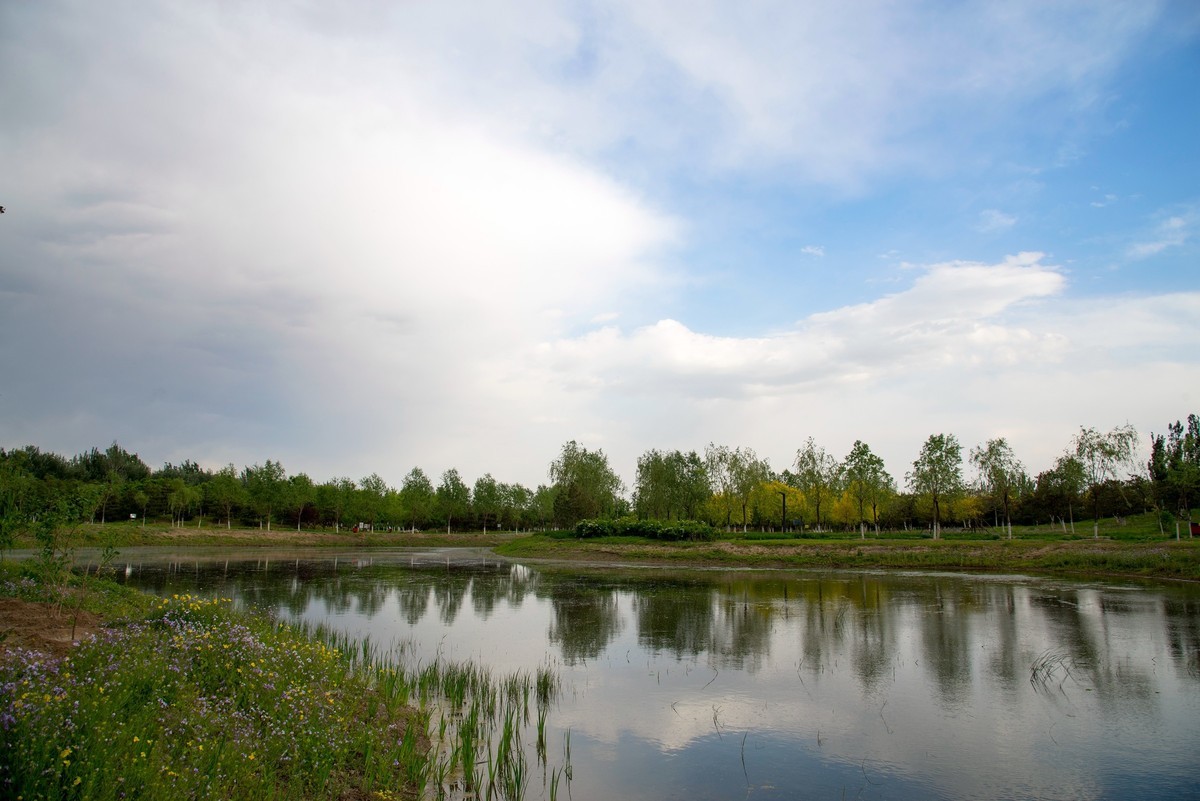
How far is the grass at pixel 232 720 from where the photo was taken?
21.4 feet

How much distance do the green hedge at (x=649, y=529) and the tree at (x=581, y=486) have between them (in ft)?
30.3

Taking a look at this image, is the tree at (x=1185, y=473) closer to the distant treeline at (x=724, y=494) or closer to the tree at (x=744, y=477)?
the distant treeline at (x=724, y=494)

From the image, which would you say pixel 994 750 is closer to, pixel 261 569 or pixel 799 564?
pixel 799 564

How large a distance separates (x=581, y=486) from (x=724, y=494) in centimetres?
2001

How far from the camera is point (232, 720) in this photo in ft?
31.4

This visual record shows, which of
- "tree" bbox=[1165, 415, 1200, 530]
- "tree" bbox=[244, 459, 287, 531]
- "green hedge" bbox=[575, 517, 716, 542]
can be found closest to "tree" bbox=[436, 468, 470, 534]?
"tree" bbox=[244, 459, 287, 531]

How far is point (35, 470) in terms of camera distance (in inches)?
3937

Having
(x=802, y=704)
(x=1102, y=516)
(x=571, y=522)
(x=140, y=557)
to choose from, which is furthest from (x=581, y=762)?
(x=1102, y=516)

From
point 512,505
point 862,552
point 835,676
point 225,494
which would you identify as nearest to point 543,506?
point 512,505

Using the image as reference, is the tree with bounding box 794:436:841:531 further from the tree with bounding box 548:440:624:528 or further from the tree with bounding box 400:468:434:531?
the tree with bounding box 400:468:434:531

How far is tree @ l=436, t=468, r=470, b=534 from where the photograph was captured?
11594 cm

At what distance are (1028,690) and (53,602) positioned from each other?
77.4 feet

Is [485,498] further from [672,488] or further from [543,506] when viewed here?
[672,488]

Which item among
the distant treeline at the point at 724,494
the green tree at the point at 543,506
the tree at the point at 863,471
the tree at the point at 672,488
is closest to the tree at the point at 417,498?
the distant treeline at the point at 724,494
